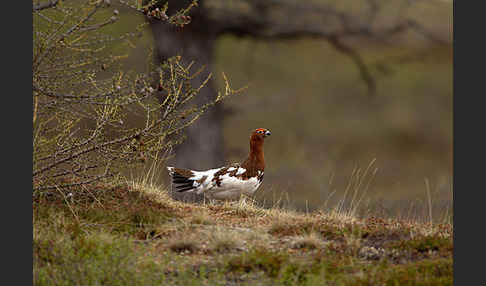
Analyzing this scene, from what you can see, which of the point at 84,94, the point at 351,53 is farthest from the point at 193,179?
the point at 351,53

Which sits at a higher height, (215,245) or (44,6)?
(44,6)

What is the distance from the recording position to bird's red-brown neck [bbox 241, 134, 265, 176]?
7.48m

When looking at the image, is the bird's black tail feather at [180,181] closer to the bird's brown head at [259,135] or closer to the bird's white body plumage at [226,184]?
the bird's white body plumage at [226,184]

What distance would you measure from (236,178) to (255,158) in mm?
373

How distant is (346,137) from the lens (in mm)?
25078

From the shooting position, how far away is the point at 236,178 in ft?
24.2

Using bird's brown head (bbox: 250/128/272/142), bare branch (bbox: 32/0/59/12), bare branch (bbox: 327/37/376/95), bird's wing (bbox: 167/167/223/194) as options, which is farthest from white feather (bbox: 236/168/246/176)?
bare branch (bbox: 327/37/376/95)

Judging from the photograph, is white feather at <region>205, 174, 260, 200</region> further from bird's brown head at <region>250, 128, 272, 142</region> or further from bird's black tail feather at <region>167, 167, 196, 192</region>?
bird's brown head at <region>250, 128, 272, 142</region>

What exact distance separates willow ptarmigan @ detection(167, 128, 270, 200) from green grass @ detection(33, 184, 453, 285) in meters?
0.25

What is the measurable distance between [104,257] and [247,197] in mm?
3018

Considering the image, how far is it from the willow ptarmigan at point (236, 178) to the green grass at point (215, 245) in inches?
9.9

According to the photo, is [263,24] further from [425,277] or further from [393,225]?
[425,277]

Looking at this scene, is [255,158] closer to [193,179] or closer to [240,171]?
[240,171]

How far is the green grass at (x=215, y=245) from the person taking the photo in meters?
4.87
